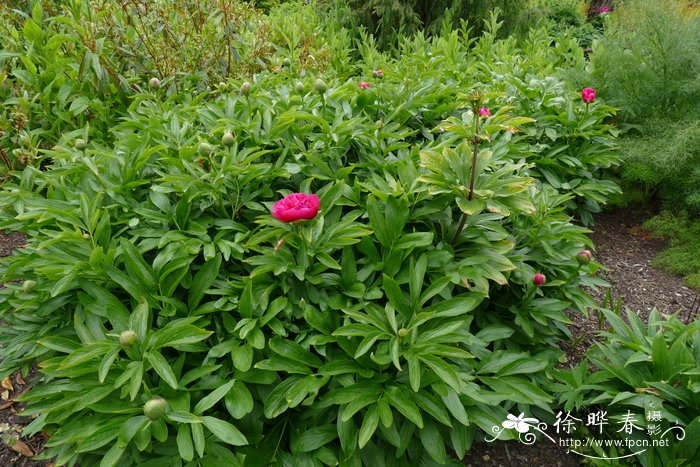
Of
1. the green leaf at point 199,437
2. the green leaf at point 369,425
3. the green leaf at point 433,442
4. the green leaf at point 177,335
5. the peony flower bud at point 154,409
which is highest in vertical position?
the green leaf at point 177,335

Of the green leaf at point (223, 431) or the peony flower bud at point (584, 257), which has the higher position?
the peony flower bud at point (584, 257)

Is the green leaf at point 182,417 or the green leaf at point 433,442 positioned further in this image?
the green leaf at point 433,442

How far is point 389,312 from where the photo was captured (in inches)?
61.1

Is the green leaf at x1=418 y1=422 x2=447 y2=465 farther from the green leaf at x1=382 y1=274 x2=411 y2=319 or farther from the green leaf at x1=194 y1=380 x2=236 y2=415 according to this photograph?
the green leaf at x1=194 y1=380 x2=236 y2=415

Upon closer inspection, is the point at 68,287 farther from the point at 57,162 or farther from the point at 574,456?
the point at 574,456

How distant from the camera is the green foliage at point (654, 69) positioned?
3.31 meters

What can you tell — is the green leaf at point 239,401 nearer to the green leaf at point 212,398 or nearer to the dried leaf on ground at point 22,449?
the green leaf at point 212,398

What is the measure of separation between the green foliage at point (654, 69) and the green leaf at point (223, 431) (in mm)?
3393

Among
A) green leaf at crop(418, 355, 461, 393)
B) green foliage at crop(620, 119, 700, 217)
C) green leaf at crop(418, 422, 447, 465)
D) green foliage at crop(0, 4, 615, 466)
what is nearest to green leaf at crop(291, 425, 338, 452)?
green foliage at crop(0, 4, 615, 466)

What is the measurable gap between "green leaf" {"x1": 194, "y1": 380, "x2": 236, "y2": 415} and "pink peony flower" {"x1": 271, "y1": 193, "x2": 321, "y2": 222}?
54 cm

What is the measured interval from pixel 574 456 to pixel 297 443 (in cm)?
111

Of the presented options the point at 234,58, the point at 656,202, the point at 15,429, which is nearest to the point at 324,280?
the point at 15,429

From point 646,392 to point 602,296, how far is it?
1.11 meters

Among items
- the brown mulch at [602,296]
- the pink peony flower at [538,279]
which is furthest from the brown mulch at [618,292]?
the pink peony flower at [538,279]
